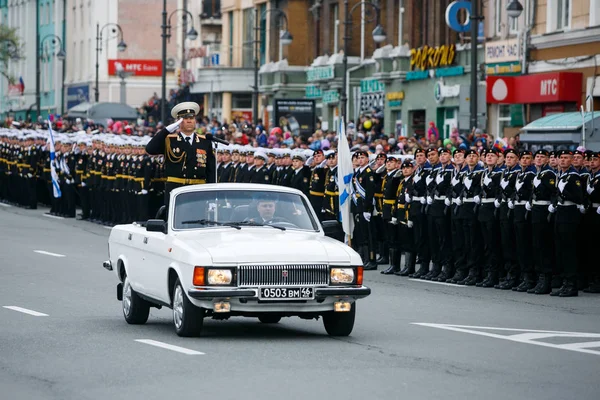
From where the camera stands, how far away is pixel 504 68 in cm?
4103

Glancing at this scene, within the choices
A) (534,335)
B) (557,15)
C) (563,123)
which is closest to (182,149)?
(534,335)

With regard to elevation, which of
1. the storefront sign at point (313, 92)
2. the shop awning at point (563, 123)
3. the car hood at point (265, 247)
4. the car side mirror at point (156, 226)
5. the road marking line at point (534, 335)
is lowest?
the road marking line at point (534, 335)

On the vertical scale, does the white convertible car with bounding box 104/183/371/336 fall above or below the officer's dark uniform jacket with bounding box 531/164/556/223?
below

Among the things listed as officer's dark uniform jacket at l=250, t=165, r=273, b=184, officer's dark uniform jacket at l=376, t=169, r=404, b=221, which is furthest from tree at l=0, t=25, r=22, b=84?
officer's dark uniform jacket at l=376, t=169, r=404, b=221

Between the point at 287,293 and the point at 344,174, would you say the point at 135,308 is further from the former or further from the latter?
the point at 344,174

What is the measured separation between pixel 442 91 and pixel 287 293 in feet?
105

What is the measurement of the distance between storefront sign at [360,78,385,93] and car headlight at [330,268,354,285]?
37.9 metres

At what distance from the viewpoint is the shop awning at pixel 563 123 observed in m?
28.1

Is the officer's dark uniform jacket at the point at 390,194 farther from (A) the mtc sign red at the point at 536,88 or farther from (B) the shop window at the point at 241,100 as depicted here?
(B) the shop window at the point at 241,100

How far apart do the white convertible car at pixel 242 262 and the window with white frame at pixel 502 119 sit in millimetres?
26535

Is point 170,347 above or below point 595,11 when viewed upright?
below

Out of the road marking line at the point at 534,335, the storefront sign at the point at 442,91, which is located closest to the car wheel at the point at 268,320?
the road marking line at the point at 534,335

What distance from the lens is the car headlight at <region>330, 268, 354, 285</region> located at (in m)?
13.9

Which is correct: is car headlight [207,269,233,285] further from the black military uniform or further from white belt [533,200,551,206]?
white belt [533,200,551,206]
